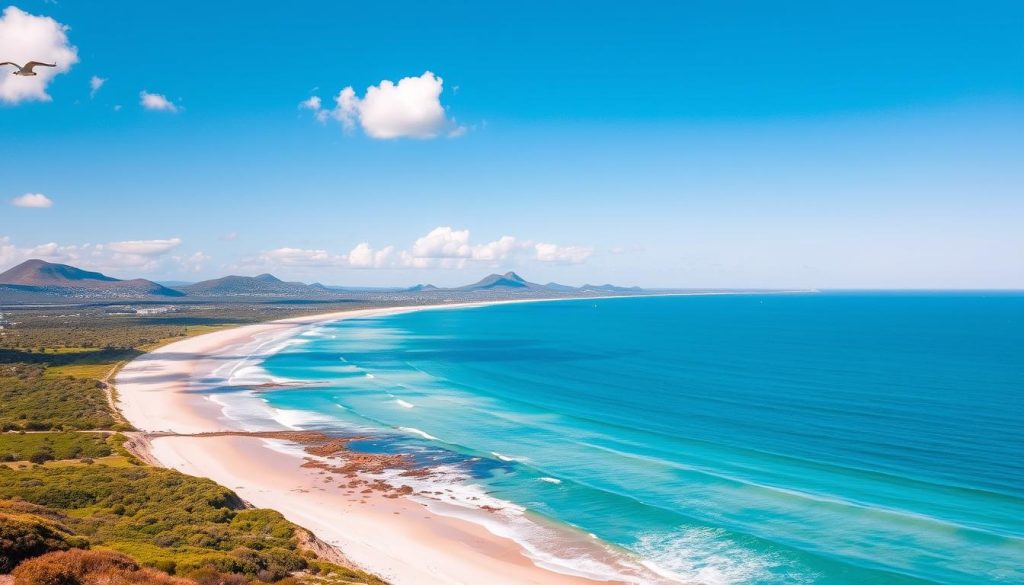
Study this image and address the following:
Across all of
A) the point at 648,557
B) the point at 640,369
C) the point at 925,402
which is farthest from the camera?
the point at 640,369

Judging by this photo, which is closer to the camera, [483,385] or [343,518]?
[343,518]

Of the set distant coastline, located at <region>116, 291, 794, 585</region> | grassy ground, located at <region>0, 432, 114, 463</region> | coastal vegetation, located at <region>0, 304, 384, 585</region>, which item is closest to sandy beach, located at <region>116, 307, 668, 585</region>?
distant coastline, located at <region>116, 291, 794, 585</region>

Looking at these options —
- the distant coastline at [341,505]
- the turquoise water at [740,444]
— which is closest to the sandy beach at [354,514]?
the distant coastline at [341,505]

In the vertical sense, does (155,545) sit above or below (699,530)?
above

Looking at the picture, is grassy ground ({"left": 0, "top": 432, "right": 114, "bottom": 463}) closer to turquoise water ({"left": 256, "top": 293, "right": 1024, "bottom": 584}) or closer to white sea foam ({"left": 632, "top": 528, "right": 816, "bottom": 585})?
turquoise water ({"left": 256, "top": 293, "right": 1024, "bottom": 584})

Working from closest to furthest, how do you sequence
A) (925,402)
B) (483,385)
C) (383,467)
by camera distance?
(383,467), (925,402), (483,385)

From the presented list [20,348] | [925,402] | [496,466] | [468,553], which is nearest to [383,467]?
[496,466]

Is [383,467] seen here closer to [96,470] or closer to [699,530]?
[96,470]
